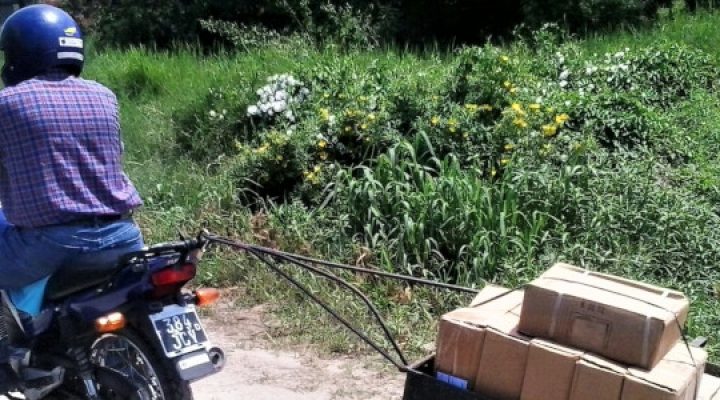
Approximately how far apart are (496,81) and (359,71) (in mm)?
1470

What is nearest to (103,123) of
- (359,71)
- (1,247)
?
(1,247)

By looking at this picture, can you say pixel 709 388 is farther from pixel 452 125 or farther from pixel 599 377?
pixel 452 125

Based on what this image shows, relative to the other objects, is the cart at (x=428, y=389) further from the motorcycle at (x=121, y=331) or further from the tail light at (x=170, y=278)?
the tail light at (x=170, y=278)

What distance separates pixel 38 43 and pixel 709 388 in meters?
2.86

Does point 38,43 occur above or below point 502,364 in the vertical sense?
above

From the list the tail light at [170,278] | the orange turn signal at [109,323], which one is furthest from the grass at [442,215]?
the orange turn signal at [109,323]

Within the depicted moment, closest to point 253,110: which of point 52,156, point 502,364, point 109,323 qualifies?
point 52,156

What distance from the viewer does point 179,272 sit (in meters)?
3.58

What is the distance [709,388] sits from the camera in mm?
3318

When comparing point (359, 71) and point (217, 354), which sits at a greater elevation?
point (359, 71)

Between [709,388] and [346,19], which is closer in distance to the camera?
[709,388]

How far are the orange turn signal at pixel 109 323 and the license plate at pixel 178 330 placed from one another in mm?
119

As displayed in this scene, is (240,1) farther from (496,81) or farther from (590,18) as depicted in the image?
(496,81)

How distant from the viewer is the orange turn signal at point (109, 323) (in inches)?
138
